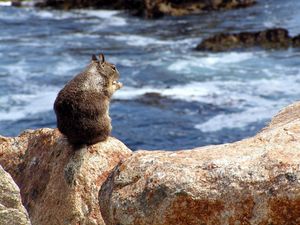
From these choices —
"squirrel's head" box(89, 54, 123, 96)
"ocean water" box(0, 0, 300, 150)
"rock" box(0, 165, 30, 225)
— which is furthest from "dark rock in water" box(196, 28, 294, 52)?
"rock" box(0, 165, 30, 225)

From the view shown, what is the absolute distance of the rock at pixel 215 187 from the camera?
640cm

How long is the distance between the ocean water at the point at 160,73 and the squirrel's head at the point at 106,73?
30.7 ft

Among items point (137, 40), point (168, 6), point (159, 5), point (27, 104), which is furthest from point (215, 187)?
point (168, 6)

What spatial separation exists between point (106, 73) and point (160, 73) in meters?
18.2

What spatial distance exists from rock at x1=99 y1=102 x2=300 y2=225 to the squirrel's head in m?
2.50

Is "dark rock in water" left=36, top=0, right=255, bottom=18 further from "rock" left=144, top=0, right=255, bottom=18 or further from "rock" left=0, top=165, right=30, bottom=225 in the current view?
"rock" left=0, top=165, right=30, bottom=225

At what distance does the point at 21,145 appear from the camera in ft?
31.8

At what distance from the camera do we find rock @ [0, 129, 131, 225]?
27.0 feet

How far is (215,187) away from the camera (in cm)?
658

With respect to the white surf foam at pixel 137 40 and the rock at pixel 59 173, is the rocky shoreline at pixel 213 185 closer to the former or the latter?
the rock at pixel 59 173

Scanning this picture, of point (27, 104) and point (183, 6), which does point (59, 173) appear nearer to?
point (27, 104)

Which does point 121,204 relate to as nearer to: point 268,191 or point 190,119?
point 268,191

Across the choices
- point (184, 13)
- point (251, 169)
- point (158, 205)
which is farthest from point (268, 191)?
point (184, 13)

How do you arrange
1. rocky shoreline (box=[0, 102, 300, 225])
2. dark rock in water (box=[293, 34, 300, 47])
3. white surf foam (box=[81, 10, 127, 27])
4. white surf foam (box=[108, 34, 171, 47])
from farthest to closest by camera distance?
white surf foam (box=[81, 10, 127, 27]), white surf foam (box=[108, 34, 171, 47]), dark rock in water (box=[293, 34, 300, 47]), rocky shoreline (box=[0, 102, 300, 225])
